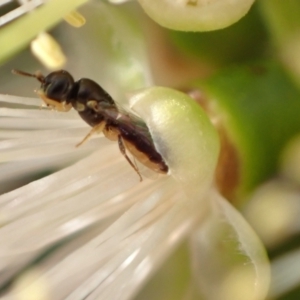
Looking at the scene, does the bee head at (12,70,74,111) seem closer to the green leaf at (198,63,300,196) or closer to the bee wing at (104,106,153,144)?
the bee wing at (104,106,153,144)

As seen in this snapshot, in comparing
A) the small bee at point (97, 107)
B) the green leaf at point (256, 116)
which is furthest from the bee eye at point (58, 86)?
the green leaf at point (256, 116)

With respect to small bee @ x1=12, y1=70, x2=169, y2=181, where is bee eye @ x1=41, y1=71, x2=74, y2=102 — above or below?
above

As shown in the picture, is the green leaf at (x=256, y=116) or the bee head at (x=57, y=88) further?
the green leaf at (x=256, y=116)

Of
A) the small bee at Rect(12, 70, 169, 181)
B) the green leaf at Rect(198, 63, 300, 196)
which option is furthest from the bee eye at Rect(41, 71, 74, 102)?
the green leaf at Rect(198, 63, 300, 196)

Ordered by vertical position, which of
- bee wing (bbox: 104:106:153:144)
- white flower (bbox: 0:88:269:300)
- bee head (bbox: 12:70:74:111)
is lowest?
white flower (bbox: 0:88:269:300)

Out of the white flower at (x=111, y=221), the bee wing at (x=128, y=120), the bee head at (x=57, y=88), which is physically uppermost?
the bee head at (x=57, y=88)

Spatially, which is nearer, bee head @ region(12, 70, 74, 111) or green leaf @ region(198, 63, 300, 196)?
bee head @ region(12, 70, 74, 111)

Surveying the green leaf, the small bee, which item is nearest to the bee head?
the small bee

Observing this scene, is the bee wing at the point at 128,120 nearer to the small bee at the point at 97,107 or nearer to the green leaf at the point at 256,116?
the small bee at the point at 97,107

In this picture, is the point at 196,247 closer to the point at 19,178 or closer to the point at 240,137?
the point at 240,137

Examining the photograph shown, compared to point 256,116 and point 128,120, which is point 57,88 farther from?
point 256,116
